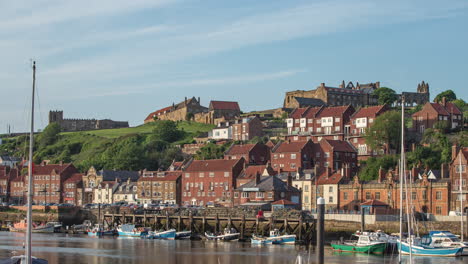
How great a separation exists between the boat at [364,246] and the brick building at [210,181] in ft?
122

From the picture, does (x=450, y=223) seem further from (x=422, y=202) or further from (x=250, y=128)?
(x=250, y=128)

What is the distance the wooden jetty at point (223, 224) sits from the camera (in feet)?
257

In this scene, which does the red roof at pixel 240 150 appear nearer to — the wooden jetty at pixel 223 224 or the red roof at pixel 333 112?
the red roof at pixel 333 112

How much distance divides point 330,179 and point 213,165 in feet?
71.2

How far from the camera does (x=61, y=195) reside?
138250 mm

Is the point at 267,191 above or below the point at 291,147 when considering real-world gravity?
below

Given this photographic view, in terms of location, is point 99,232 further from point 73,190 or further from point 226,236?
point 73,190

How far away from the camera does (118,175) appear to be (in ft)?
445

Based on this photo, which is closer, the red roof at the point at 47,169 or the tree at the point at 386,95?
the red roof at the point at 47,169

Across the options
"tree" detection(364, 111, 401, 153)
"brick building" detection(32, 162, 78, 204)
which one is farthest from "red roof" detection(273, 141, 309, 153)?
"brick building" detection(32, 162, 78, 204)

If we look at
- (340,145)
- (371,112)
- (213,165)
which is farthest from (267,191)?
(371,112)

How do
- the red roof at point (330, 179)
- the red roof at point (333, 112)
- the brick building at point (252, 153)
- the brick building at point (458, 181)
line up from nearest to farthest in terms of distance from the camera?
the brick building at point (458, 181) < the red roof at point (330, 179) < the brick building at point (252, 153) < the red roof at point (333, 112)

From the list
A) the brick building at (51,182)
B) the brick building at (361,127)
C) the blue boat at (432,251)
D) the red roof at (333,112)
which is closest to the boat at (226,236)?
the blue boat at (432,251)

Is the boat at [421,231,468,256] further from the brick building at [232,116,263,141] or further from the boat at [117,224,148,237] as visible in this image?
the brick building at [232,116,263,141]
